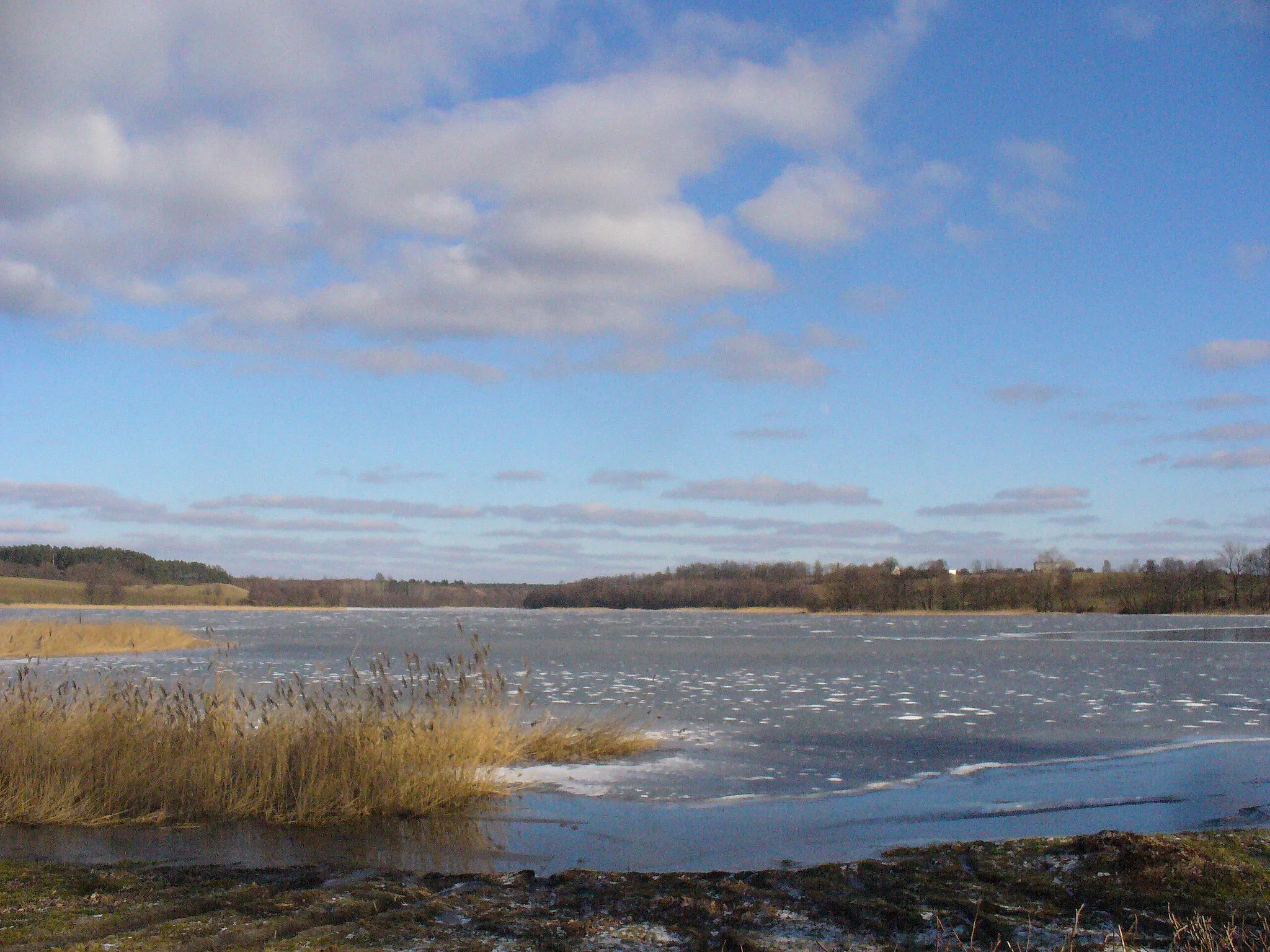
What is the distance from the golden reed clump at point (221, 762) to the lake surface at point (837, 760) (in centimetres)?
51

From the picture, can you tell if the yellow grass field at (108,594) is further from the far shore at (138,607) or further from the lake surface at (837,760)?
the lake surface at (837,760)

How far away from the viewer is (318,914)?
6.11m

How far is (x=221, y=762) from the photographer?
33.1 feet

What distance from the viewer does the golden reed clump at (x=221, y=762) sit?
9.68 meters

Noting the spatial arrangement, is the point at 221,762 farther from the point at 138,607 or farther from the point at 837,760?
the point at 138,607

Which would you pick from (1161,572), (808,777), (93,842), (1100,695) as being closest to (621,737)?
(808,777)

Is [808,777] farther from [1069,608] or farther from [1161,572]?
[1161,572]

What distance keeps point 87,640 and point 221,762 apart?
29.8m

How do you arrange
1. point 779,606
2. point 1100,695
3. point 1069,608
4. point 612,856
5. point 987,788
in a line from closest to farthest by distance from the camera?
point 612,856, point 987,788, point 1100,695, point 1069,608, point 779,606

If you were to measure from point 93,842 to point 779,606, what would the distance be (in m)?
113

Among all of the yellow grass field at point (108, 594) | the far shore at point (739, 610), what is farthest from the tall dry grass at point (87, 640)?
the yellow grass field at point (108, 594)

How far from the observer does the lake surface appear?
8.73 metres

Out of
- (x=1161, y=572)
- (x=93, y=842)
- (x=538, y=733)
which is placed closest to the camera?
(x=93, y=842)

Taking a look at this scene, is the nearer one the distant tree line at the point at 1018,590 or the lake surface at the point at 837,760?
the lake surface at the point at 837,760
